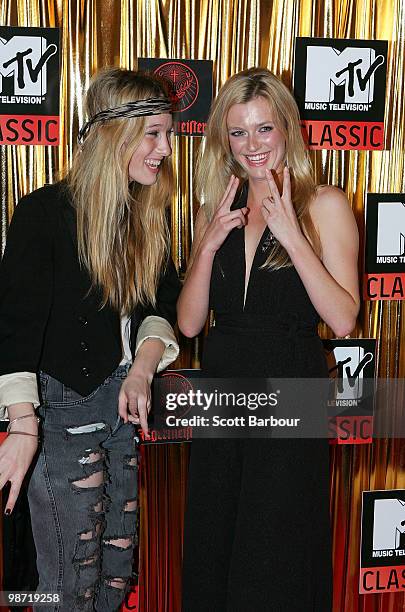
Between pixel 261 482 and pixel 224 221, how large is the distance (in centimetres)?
60

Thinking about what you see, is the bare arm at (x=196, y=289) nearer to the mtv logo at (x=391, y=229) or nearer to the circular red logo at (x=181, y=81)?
the circular red logo at (x=181, y=81)

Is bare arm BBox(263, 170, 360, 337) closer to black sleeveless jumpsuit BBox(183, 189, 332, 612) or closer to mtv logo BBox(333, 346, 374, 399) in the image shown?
black sleeveless jumpsuit BBox(183, 189, 332, 612)

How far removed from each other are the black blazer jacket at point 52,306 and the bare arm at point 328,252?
1.37ft

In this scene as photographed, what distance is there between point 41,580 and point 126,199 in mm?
775

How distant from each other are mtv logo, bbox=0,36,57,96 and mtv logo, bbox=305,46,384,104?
30.1 inches

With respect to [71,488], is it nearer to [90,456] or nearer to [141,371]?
[90,456]

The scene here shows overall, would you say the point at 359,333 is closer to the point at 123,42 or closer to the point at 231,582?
the point at 231,582

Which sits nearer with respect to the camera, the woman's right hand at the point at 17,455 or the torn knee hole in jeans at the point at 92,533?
the woman's right hand at the point at 17,455

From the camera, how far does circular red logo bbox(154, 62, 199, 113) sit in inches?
85.2

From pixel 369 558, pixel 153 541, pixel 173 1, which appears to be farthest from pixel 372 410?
pixel 173 1

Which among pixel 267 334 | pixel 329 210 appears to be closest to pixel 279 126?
pixel 329 210

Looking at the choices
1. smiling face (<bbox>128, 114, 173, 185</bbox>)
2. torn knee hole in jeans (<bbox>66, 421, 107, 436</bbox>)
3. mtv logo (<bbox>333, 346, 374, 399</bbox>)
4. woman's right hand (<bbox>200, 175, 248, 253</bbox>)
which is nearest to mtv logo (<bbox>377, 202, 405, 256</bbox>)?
mtv logo (<bbox>333, 346, 374, 399</bbox>)

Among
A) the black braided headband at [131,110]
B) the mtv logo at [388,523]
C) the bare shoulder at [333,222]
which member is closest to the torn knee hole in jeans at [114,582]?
the bare shoulder at [333,222]

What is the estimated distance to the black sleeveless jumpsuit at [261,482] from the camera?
Result: 1682mm
